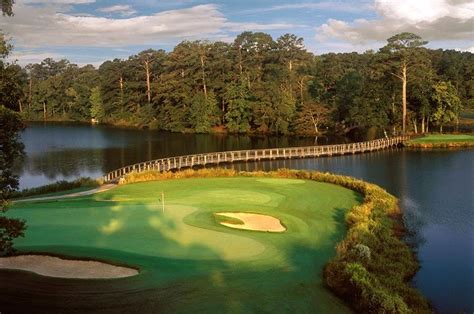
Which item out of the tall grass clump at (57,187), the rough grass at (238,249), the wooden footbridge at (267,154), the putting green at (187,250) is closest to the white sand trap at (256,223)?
the putting green at (187,250)

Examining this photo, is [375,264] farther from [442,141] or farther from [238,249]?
[442,141]

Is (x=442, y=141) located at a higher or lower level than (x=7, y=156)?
lower

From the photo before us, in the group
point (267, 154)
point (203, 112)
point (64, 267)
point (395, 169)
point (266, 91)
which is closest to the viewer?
point (64, 267)

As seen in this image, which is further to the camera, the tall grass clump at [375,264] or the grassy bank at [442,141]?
the grassy bank at [442,141]

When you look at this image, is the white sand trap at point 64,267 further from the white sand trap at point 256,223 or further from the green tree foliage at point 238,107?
the green tree foliage at point 238,107

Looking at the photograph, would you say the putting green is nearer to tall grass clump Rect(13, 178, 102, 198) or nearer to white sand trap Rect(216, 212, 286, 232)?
white sand trap Rect(216, 212, 286, 232)

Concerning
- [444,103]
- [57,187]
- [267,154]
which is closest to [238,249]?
[57,187]

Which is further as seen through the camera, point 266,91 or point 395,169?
point 266,91
